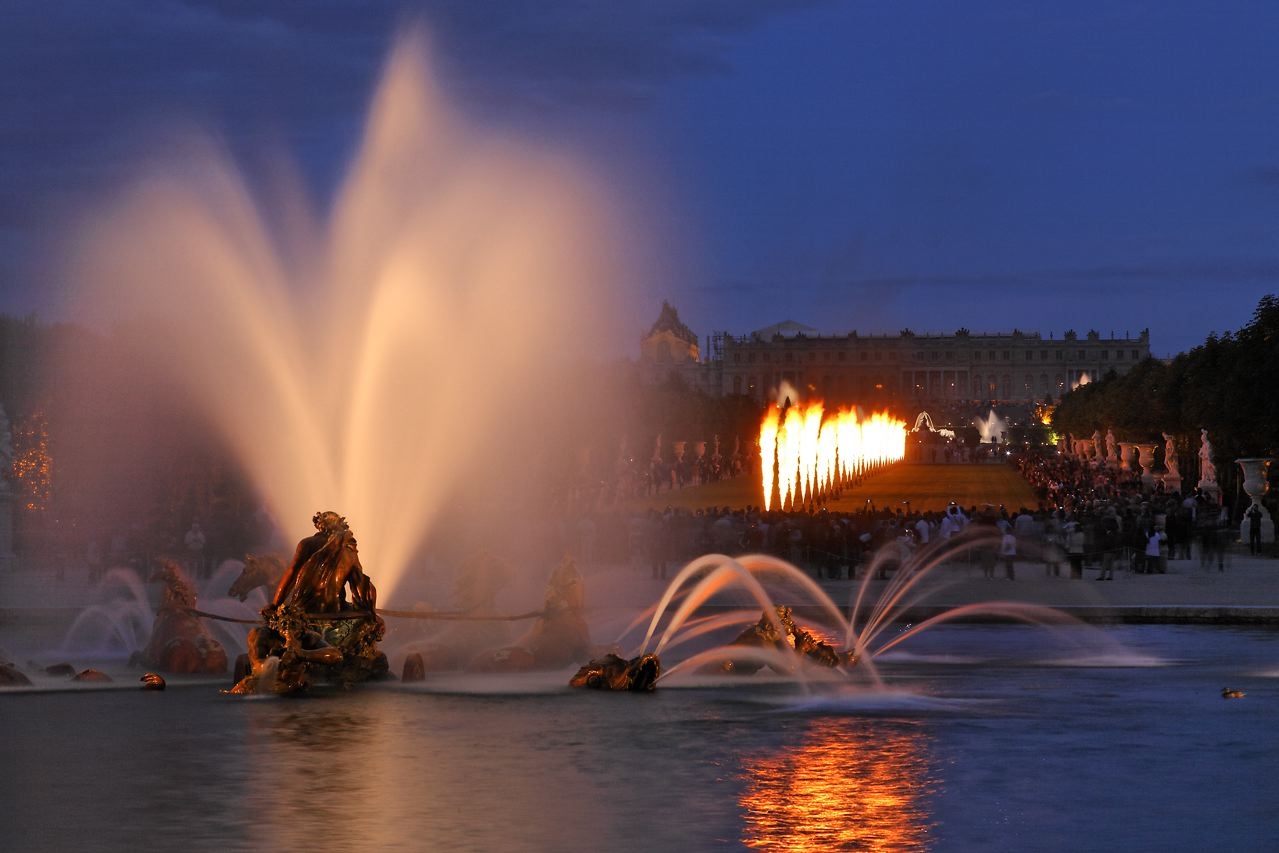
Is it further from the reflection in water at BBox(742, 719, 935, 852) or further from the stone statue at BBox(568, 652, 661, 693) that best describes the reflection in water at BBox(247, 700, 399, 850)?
the stone statue at BBox(568, 652, 661, 693)

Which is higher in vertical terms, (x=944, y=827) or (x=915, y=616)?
(x=915, y=616)

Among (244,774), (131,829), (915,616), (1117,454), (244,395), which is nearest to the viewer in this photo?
(131,829)

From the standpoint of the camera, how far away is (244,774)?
13477 mm

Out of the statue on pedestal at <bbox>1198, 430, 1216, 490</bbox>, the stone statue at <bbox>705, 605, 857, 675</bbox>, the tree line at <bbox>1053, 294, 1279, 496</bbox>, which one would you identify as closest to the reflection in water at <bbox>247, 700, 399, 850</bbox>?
the stone statue at <bbox>705, 605, 857, 675</bbox>

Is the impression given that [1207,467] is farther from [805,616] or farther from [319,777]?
[319,777]

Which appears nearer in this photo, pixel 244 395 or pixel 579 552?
pixel 244 395

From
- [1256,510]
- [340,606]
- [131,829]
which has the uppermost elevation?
[1256,510]

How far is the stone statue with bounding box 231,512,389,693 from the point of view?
58.1ft

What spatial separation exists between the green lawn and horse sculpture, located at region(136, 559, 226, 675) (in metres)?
39.0

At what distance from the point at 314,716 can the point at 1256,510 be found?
101ft

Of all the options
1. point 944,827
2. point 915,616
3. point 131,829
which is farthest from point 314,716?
point 915,616

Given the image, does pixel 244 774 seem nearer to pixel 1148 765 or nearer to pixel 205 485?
pixel 1148 765

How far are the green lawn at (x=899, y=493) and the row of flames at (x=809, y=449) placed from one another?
40.4 inches

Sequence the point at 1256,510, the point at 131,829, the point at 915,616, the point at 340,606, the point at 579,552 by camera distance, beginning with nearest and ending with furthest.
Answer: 1. the point at 131,829
2. the point at 340,606
3. the point at 915,616
4. the point at 579,552
5. the point at 1256,510
